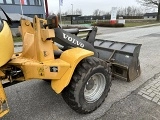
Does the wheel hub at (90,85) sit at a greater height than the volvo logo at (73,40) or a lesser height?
lesser

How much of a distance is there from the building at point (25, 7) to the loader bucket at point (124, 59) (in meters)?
20.2

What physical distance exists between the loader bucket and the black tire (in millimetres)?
952

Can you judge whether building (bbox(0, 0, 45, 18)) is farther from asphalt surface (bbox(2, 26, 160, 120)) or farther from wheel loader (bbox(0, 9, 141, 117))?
wheel loader (bbox(0, 9, 141, 117))

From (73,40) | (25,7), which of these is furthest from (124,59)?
(25,7)

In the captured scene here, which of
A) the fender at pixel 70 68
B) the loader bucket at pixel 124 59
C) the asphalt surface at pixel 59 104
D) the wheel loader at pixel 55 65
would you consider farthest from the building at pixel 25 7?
the fender at pixel 70 68

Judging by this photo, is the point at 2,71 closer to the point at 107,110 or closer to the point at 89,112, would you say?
the point at 89,112

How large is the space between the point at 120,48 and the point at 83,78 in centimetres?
205

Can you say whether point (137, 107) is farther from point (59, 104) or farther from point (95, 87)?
point (59, 104)

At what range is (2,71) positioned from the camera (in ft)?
8.20

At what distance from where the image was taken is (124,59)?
4.12 metres

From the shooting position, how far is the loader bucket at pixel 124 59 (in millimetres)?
3996

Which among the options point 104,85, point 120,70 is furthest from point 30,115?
point 120,70

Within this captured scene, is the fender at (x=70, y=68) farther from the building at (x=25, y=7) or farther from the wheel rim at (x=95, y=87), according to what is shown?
the building at (x=25, y=7)

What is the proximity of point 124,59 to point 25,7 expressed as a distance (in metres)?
24.2
